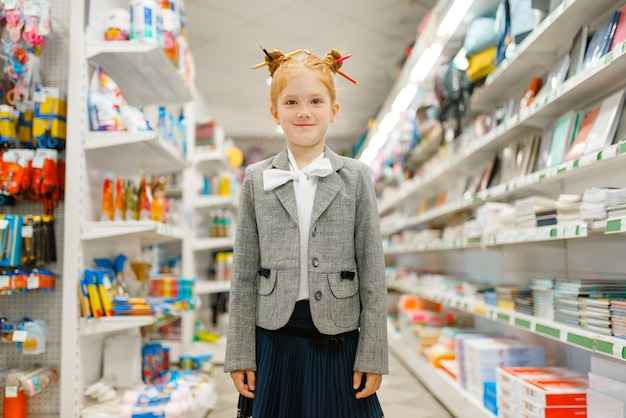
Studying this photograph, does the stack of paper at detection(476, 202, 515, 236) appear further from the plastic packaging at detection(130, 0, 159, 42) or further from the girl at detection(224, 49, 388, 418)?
the plastic packaging at detection(130, 0, 159, 42)

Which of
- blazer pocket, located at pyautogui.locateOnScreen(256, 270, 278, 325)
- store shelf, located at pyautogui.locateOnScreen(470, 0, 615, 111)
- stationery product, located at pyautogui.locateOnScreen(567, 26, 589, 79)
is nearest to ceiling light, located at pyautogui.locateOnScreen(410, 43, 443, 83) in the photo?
store shelf, located at pyautogui.locateOnScreen(470, 0, 615, 111)

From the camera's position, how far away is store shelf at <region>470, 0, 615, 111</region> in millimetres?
2342

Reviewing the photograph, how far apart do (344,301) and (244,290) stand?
0.29 metres

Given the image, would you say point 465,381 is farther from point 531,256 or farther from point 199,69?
point 199,69

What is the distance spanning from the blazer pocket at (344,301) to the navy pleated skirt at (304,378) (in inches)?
2.1

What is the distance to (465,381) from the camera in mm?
3293

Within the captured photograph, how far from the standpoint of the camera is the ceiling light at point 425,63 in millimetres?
4043

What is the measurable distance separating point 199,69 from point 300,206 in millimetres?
5419

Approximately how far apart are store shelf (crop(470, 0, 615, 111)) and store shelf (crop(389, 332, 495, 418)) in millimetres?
1931

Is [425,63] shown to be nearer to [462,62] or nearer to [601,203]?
[462,62]

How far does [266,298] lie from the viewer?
146 cm

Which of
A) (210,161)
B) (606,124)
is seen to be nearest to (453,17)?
(606,124)

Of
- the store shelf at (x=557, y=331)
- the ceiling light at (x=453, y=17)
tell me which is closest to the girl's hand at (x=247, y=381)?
the store shelf at (x=557, y=331)

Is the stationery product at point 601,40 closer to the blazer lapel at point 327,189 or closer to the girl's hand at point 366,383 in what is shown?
the blazer lapel at point 327,189
